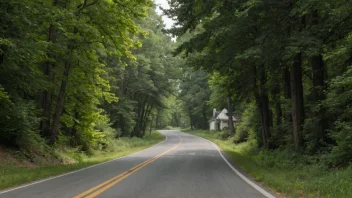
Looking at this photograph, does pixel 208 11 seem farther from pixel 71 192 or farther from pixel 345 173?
pixel 71 192

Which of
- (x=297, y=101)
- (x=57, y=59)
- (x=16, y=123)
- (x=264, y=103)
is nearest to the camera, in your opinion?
(x=16, y=123)

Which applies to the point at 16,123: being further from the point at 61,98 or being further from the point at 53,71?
the point at 53,71

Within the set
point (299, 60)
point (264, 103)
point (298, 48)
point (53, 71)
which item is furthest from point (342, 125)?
point (53, 71)

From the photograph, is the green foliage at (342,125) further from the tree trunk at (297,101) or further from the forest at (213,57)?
the tree trunk at (297,101)

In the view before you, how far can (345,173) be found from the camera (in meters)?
8.71

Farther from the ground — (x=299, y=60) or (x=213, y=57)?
(x=213, y=57)

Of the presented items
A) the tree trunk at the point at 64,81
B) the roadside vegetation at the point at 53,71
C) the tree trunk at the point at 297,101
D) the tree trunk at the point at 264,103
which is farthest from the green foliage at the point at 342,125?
the tree trunk at the point at 64,81

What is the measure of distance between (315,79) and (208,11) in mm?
5383

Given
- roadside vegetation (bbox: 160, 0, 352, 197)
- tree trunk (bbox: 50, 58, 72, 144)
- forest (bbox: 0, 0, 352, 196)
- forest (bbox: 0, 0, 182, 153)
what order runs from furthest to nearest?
tree trunk (bbox: 50, 58, 72, 144) < forest (bbox: 0, 0, 182, 153) < forest (bbox: 0, 0, 352, 196) < roadside vegetation (bbox: 160, 0, 352, 197)

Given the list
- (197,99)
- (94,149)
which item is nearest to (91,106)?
(94,149)

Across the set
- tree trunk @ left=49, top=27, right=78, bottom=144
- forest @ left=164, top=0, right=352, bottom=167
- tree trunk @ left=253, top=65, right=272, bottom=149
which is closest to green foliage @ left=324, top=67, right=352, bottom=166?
forest @ left=164, top=0, right=352, bottom=167

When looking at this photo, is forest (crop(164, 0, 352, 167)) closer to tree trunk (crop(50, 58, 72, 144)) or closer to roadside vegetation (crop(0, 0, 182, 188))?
roadside vegetation (crop(0, 0, 182, 188))

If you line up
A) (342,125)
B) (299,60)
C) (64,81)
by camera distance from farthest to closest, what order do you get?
1. (64,81)
2. (299,60)
3. (342,125)

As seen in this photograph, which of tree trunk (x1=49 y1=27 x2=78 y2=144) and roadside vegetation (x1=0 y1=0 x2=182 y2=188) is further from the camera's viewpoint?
tree trunk (x1=49 y1=27 x2=78 y2=144)
